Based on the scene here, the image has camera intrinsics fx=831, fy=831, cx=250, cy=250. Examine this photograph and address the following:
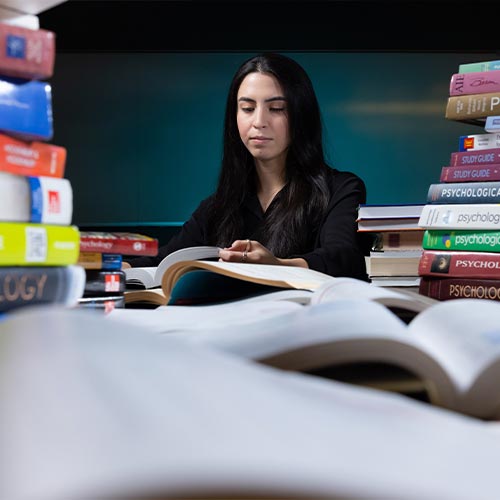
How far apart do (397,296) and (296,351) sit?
247 mm

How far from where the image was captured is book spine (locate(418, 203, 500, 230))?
1.23 meters

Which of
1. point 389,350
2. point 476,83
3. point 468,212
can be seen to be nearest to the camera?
point 389,350

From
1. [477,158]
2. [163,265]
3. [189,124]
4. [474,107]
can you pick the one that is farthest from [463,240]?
[189,124]

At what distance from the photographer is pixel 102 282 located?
0.76m

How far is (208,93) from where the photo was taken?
3008 millimetres

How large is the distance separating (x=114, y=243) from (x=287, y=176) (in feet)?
4.43

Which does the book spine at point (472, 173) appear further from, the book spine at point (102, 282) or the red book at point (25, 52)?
the red book at point (25, 52)

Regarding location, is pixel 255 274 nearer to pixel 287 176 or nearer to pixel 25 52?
pixel 25 52

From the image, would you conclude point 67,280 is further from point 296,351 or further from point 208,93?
point 208,93

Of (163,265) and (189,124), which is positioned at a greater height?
(189,124)

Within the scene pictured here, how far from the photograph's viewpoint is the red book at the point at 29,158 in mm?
575

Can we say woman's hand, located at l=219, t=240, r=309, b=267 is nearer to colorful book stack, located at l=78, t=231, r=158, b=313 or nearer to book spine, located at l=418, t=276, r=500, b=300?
book spine, located at l=418, t=276, r=500, b=300

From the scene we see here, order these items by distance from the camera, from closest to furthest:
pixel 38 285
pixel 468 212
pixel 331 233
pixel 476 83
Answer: pixel 38 285 → pixel 468 212 → pixel 476 83 → pixel 331 233

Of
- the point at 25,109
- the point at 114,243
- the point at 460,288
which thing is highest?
the point at 25,109
